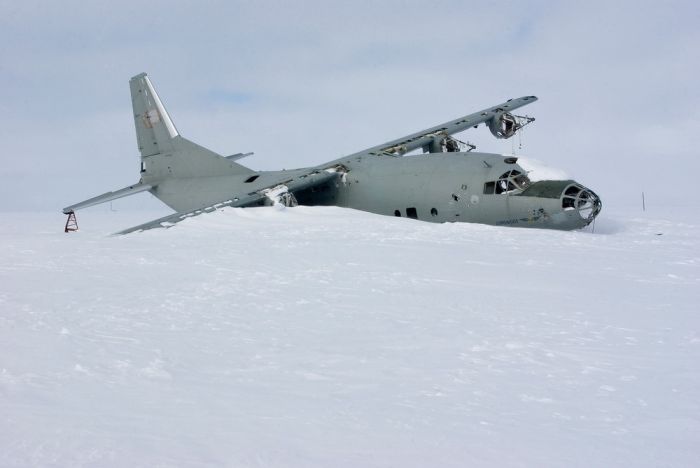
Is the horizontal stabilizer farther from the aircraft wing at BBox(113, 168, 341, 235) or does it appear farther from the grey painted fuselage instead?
the aircraft wing at BBox(113, 168, 341, 235)

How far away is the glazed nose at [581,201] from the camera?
19.6 meters

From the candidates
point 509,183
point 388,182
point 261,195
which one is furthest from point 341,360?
point 388,182

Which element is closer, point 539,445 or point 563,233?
point 539,445

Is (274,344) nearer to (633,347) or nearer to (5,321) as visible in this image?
(5,321)

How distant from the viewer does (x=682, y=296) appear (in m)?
10.5

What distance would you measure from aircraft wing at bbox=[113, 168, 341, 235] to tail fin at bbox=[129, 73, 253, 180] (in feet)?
22.5

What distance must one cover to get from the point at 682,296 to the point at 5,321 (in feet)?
32.8

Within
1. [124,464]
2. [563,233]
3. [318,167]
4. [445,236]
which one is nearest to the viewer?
[124,464]

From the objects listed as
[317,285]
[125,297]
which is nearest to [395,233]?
[317,285]

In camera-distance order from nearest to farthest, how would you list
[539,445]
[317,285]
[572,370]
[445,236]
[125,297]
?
Result: 1. [539,445]
2. [572,370]
3. [125,297]
4. [317,285]
5. [445,236]

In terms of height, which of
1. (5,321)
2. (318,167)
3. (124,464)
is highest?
(318,167)

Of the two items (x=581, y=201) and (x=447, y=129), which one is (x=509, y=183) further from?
(x=447, y=129)

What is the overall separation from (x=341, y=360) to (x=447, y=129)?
2593 cm

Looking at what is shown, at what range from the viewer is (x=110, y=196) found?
30.0m
